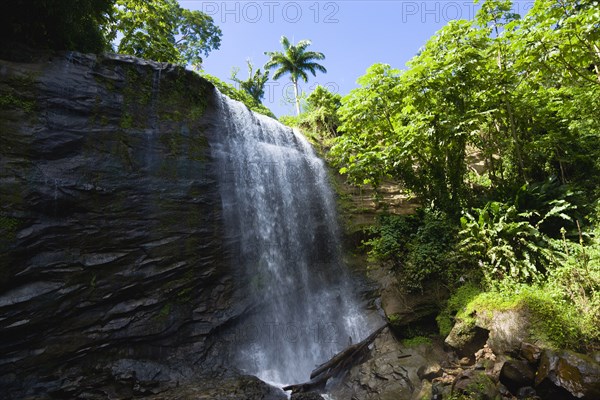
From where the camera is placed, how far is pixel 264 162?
1136 cm

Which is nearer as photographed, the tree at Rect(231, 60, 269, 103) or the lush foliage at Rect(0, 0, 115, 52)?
the lush foliage at Rect(0, 0, 115, 52)

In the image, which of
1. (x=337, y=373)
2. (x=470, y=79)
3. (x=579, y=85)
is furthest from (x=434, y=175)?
(x=337, y=373)

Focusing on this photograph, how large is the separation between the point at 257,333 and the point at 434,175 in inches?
288

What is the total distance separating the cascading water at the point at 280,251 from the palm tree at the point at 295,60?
18.3m

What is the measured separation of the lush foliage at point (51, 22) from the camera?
736 centimetres

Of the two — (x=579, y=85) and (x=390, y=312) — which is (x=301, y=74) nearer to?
(x=579, y=85)

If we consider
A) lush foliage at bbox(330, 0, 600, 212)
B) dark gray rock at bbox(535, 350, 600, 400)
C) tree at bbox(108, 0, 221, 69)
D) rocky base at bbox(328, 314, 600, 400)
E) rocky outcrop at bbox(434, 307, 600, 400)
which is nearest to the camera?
dark gray rock at bbox(535, 350, 600, 400)

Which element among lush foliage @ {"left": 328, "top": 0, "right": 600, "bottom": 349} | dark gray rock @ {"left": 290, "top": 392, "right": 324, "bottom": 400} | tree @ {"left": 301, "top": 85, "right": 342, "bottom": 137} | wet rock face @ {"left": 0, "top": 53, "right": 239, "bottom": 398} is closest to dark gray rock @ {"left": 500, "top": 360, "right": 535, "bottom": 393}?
lush foliage @ {"left": 328, "top": 0, "right": 600, "bottom": 349}

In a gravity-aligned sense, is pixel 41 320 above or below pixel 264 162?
below

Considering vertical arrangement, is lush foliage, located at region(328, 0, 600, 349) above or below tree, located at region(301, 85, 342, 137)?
below

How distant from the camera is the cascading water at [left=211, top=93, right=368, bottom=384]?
859cm

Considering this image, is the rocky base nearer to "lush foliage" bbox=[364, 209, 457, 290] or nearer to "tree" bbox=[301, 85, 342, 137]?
"lush foliage" bbox=[364, 209, 457, 290]

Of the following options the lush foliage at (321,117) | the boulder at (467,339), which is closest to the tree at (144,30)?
the lush foliage at (321,117)

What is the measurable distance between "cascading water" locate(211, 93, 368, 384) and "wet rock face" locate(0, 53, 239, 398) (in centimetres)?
74
